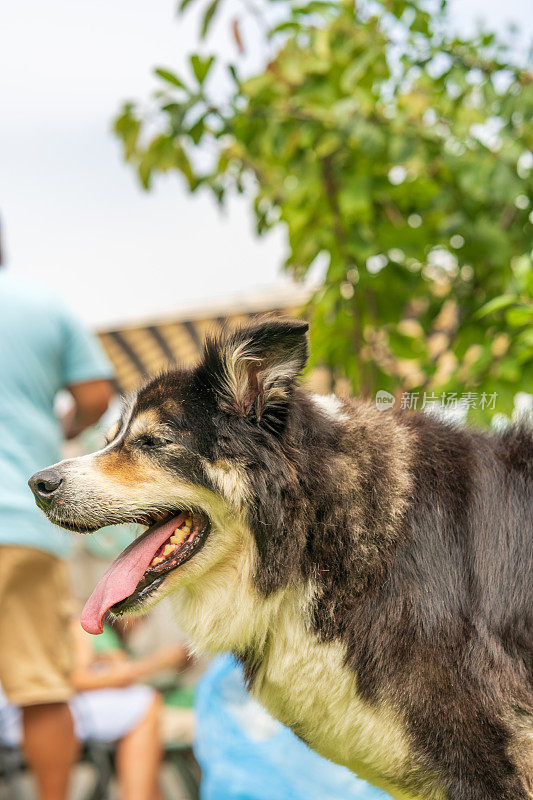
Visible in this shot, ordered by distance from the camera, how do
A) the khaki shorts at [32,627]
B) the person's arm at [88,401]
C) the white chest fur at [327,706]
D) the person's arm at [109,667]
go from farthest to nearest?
1. the person's arm at [109,667]
2. the person's arm at [88,401]
3. the khaki shorts at [32,627]
4. the white chest fur at [327,706]

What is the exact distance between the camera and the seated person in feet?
13.0

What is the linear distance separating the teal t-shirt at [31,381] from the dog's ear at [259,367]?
4.96 feet

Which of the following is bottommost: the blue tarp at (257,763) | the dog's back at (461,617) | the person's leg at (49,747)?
the person's leg at (49,747)

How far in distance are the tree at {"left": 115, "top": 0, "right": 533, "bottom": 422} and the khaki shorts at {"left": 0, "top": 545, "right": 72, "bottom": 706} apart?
1.55 meters

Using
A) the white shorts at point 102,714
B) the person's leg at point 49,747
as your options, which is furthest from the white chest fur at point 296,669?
the white shorts at point 102,714

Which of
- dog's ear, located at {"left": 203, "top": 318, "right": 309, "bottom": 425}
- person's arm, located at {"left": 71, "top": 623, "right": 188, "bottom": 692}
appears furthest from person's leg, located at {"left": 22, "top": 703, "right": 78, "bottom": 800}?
dog's ear, located at {"left": 203, "top": 318, "right": 309, "bottom": 425}

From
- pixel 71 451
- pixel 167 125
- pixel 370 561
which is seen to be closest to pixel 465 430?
pixel 370 561

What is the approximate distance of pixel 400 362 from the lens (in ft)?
12.7

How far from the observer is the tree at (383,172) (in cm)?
298

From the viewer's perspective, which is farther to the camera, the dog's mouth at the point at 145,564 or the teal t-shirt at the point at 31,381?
the teal t-shirt at the point at 31,381

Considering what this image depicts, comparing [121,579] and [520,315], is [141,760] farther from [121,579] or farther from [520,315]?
[520,315]

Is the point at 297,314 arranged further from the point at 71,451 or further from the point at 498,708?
the point at 71,451

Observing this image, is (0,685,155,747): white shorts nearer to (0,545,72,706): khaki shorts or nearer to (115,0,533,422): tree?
(0,545,72,706): khaki shorts

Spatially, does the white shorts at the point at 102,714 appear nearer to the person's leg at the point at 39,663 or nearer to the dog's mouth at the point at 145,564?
the person's leg at the point at 39,663
